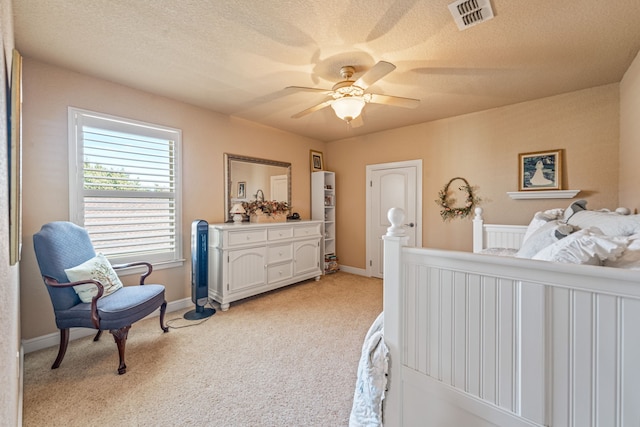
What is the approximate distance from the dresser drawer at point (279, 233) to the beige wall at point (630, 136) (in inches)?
139

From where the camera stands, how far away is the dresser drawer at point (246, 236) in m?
3.22

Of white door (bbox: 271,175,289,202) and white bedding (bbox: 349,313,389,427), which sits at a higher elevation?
white door (bbox: 271,175,289,202)

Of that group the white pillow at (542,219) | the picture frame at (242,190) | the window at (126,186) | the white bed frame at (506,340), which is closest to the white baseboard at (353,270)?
the picture frame at (242,190)

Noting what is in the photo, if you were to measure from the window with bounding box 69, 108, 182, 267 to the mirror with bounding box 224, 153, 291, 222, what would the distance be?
69cm

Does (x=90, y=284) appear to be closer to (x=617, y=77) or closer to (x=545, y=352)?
(x=545, y=352)

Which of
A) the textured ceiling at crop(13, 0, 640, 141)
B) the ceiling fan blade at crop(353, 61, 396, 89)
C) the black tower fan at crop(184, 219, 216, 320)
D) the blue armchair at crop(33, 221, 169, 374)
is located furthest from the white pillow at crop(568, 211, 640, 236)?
the black tower fan at crop(184, 219, 216, 320)

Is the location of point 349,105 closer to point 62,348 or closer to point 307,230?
point 307,230

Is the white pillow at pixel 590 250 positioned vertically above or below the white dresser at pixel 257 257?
above

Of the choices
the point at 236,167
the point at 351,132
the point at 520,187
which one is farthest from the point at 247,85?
the point at 520,187

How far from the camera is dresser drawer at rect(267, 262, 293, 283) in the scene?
365 centimetres

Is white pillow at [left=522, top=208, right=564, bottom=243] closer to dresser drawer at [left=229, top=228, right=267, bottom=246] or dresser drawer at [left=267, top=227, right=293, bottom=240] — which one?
dresser drawer at [left=267, top=227, right=293, bottom=240]

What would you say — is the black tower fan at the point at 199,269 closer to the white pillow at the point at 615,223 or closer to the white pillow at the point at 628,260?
the white pillow at the point at 628,260

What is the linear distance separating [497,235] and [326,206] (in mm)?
2697

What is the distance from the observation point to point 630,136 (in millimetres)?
2389
